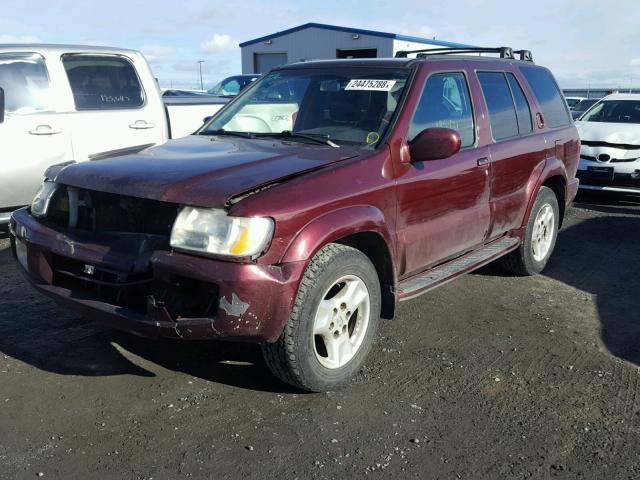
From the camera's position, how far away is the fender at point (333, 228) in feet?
10.4

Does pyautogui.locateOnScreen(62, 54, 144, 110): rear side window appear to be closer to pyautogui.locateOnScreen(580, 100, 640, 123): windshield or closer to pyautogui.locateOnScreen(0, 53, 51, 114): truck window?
pyautogui.locateOnScreen(0, 53, 51, 114): truck window

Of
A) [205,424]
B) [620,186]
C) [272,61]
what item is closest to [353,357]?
[205,424]

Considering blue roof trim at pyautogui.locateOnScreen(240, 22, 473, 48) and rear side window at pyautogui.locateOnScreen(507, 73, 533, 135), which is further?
blue roof trim at pyautogui.locateOnScreen(240, 22, 473, 48)

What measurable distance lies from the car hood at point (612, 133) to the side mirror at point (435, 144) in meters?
6.71

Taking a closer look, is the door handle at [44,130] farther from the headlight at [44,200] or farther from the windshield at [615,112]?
the windshield at [615,112]

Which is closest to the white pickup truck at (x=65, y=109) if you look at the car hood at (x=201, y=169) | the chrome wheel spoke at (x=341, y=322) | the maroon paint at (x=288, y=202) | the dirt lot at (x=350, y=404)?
the dirt lot at (x=350, y=404)

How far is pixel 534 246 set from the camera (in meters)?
5.87

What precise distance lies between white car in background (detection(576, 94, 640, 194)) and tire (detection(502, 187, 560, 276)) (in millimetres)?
3760

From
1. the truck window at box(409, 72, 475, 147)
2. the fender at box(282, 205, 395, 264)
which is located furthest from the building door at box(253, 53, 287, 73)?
the fender at box(282, 205, 395, 264)

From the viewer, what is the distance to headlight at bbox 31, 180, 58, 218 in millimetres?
3805

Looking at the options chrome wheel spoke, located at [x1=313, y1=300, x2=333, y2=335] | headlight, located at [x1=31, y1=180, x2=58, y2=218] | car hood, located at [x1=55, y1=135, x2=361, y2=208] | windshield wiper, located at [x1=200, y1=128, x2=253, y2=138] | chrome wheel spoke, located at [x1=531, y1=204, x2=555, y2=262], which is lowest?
chrome wheel spoke, located at [x1=531, y1=204, x2=555, y2=262]

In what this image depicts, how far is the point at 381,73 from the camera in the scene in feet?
14.4

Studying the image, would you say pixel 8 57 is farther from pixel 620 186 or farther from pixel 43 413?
pixel 620 186

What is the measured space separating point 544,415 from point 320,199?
1.66m
